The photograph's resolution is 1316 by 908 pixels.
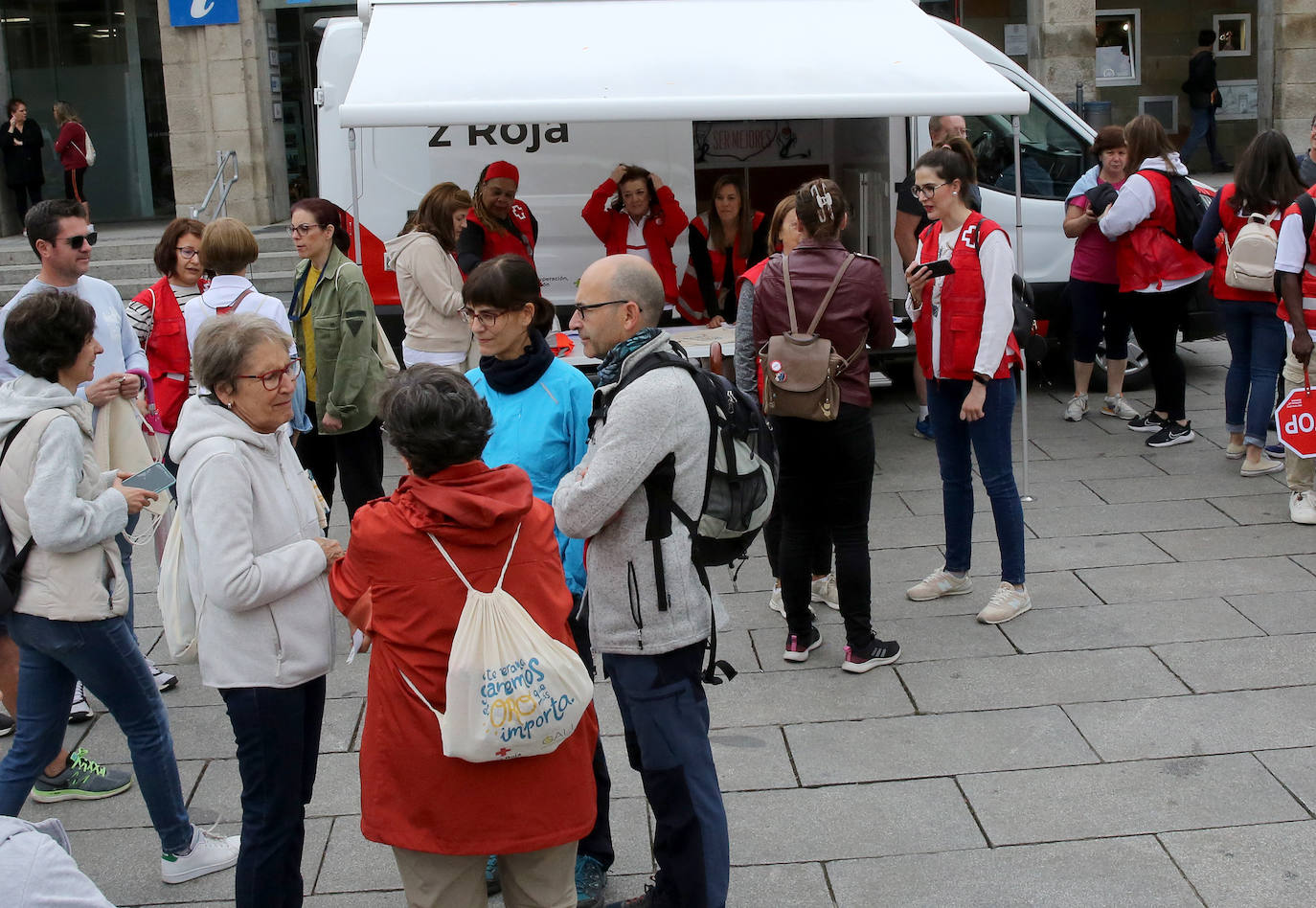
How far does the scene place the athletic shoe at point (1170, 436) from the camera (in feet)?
25.5

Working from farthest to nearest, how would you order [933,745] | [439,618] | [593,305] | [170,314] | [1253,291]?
[1253,291]
[170,314]
[933,745]
[593,305]
[439,618]

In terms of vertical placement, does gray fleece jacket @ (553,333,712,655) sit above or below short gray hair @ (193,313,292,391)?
below

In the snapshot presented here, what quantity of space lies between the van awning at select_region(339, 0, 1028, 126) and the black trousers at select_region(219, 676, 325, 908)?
12.9 ft

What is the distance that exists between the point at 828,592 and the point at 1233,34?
55.0 ft

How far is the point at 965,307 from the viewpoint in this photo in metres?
5.13

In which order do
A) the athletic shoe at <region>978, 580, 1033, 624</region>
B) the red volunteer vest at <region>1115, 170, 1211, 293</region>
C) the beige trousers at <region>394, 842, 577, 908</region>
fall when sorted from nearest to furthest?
1. the beige trousers at <region>394, 842, 577, 908</region>
2. the athletic shoe at <region>978, 580, 1033, 624</region>
3. the red volunteer vest at <region>1115, 170, 1211, 293</region>

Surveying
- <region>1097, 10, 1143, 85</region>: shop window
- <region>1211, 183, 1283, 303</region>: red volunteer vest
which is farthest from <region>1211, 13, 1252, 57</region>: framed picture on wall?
<region>1211, 183, 1283, 303</region>: red volunteer vest

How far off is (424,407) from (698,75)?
466 cm

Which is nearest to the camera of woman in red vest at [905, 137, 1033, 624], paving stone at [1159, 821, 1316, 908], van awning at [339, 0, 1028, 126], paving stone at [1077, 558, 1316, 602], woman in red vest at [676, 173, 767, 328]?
paving stone at [1159, 821, 1316, 908]

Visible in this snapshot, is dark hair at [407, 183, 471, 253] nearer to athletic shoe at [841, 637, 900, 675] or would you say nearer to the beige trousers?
athletic shoe at [841, 637, 900, 675]

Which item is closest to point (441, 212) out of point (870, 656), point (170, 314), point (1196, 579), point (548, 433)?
point (170, 314)

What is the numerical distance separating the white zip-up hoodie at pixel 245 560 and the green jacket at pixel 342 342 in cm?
255

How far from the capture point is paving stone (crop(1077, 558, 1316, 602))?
556 centimetres

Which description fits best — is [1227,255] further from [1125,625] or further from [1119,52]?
[1119,52]
